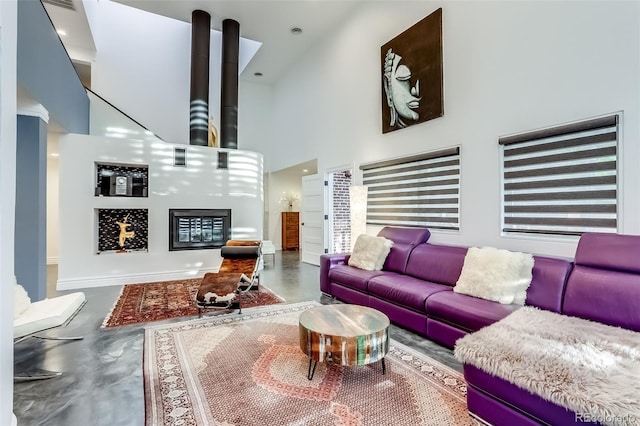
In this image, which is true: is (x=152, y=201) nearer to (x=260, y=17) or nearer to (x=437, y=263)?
(x=260, y=17)

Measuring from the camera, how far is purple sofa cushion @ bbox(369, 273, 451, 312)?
3.08 m

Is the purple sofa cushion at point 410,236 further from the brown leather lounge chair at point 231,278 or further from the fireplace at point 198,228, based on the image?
the fireplace at point 198,228

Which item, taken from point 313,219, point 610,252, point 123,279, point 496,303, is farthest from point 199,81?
point 610,252

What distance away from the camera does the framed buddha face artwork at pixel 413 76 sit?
14.1ft

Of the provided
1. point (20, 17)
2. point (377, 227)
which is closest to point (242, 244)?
point (377, 227)

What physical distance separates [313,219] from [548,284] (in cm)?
504

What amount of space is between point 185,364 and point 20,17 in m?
3.63

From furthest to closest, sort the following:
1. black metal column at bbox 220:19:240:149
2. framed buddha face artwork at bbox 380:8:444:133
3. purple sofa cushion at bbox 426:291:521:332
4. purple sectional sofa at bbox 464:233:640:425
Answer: black metal column at bbox 220:19:240:149 → framed buddha face artwork at bbox 380:8:444:133 → purple sofa cushion at bbox 426:291:521:332 → purple sectional sofa at bbox 464:233:640:425

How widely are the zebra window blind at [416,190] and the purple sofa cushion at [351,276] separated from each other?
4.02 ft

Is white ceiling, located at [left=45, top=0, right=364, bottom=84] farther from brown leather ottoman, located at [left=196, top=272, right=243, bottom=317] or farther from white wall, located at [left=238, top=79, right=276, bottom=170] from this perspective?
brown leather ottoman, located at [left=196, top=272, right=243, bottom=317]

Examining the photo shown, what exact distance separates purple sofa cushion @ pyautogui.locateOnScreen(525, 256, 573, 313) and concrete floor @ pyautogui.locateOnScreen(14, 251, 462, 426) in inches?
34.1

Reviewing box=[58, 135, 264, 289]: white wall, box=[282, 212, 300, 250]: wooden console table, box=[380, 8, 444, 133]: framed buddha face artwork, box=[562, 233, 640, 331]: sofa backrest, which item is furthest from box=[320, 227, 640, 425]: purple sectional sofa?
box=[282, 212, 300, 250]: wooden console table

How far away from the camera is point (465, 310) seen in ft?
8.58

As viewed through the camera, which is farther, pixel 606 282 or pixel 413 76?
pixel 413 76
